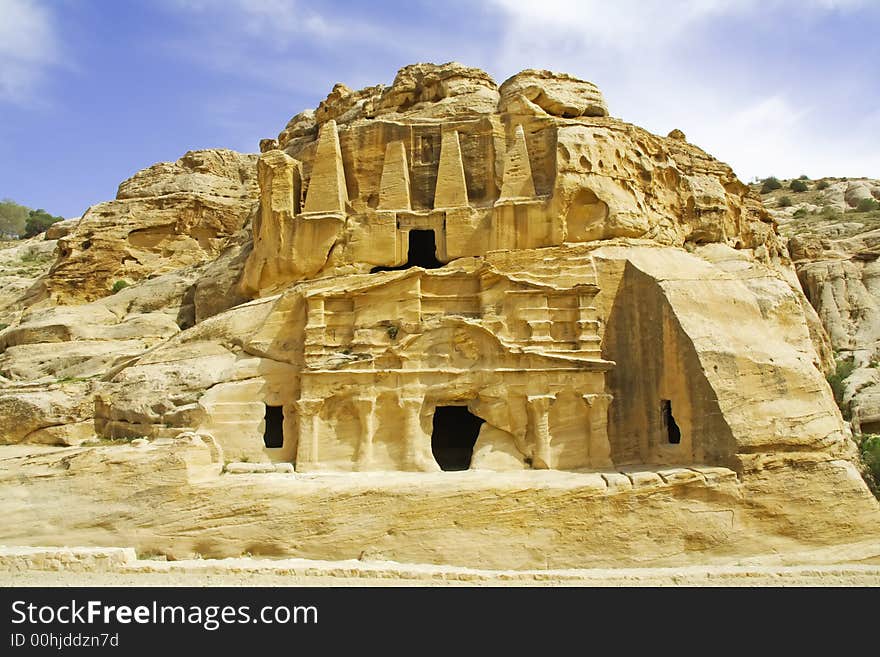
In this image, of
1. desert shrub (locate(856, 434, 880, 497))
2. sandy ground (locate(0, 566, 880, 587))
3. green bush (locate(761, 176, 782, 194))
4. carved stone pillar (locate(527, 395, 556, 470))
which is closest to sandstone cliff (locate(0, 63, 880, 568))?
carved stone pillar (locate(527, 395, 556, 470))

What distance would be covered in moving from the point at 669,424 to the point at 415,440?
23.3 feet

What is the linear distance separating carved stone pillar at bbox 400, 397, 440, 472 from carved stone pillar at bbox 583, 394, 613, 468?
4206 mm

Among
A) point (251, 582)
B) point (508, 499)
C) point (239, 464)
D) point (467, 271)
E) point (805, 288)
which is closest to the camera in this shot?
point (251, 582)

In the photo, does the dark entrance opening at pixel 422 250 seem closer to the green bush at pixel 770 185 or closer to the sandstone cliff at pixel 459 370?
the sandstone cliff at pixel 459 370

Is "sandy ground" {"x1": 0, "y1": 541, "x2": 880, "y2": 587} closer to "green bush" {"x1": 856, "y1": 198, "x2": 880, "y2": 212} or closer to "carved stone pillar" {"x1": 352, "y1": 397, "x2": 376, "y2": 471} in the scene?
"carved stone pillar" {"x1": 352, "y1": 397, "x2": 376, "y2": 471}

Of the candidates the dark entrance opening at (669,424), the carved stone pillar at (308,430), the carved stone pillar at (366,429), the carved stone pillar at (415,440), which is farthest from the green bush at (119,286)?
the dark entrance opening at (669,424)

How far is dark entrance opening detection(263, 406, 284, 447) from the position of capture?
2081 centimetres

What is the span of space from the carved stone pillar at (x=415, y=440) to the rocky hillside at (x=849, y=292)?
15.3 metres

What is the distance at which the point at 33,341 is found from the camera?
83.0 ft

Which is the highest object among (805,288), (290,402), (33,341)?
(805,288)

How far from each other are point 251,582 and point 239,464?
467 centimetres

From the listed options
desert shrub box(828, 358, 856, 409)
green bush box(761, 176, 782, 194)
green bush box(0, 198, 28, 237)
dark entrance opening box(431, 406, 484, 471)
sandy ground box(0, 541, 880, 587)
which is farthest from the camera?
green bush box(0, 198, 28, 237)
